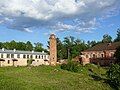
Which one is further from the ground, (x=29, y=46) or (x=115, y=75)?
(x=29, y=46)

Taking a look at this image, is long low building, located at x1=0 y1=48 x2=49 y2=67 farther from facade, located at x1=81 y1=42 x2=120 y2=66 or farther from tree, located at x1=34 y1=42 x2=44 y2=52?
tree, located at x1=34 y1=42 x2=44 y2=52

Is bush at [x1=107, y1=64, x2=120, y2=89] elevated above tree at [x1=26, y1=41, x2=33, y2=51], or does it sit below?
below

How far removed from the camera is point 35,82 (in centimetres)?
3638

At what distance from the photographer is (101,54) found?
97.0 metres

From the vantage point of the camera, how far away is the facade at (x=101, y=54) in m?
92.9

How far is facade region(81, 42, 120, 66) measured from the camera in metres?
92.9

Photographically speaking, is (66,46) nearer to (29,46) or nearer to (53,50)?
(29,46)

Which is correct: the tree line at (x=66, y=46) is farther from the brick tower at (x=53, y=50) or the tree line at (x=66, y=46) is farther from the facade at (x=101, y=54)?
the brick tower at (x=53, y=50)

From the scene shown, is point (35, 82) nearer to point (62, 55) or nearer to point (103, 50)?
point (103, 50)

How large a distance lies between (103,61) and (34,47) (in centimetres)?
6827

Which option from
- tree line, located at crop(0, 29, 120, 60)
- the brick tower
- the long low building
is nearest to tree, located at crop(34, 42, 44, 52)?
tree line, located at crop(0, 29, 120, 60)

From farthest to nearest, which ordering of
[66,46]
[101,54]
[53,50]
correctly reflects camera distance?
1. [66,46]
2. [101,54]
3. [53,50]

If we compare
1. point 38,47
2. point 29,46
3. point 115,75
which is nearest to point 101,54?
point 115,75

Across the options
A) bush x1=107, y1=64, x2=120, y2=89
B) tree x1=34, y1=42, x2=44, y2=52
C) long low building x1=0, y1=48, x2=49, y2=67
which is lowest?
bush x1=107, y1=64, x2=120, y2=89
